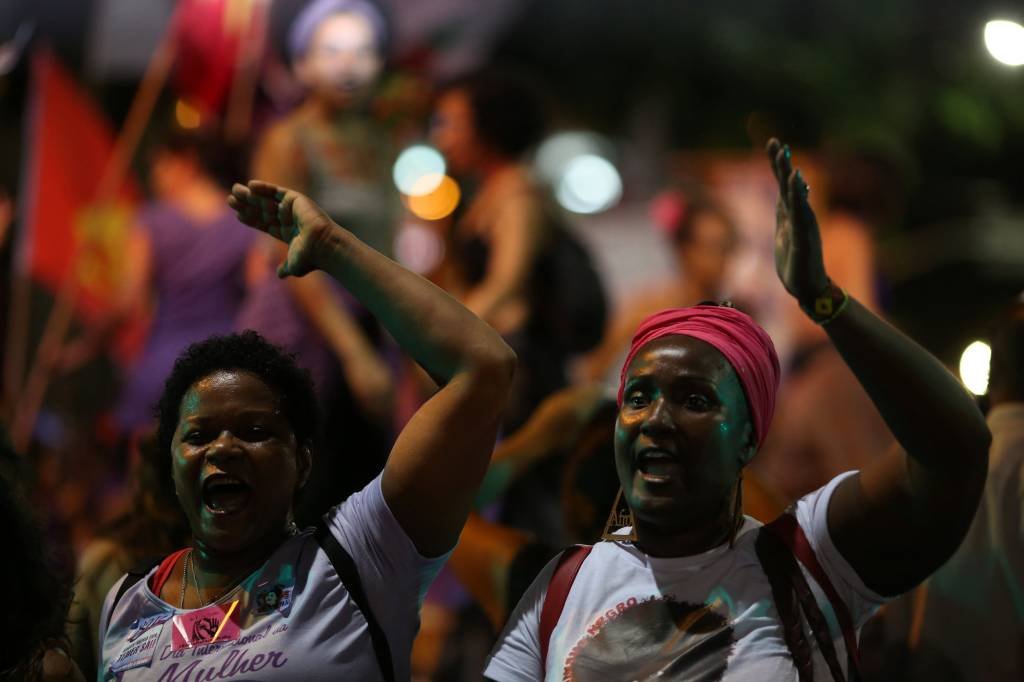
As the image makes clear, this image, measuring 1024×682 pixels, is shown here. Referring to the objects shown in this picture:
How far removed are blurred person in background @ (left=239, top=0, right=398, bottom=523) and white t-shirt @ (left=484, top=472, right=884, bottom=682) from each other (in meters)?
2.65

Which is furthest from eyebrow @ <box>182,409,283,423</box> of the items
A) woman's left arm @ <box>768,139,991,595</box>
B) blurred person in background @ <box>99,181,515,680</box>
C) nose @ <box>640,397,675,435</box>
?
woman's left arm @ <box>768,139,991,595</box>

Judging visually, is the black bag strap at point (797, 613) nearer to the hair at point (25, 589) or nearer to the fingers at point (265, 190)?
the fingers at point (265, 190)

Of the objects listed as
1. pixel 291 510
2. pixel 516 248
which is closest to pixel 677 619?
pixel 291 510

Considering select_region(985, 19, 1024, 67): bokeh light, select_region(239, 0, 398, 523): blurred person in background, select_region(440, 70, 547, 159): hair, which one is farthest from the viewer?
select_region(440, 70, 547, 159): hair

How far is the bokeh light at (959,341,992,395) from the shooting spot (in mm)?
3660

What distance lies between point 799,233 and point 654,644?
0.73 m

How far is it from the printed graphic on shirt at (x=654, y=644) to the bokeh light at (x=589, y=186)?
291 inches

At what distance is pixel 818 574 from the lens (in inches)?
102

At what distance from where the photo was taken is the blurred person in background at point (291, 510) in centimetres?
272

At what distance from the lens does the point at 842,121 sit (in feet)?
34.6

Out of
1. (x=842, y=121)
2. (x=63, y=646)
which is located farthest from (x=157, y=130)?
(x=63, y=646)

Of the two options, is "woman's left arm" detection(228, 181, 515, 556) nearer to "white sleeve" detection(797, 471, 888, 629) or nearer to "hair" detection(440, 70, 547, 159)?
"white sleeve" detection(797, 471, 888, 629)

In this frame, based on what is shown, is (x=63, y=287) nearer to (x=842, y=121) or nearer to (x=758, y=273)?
(x=758, y=273)

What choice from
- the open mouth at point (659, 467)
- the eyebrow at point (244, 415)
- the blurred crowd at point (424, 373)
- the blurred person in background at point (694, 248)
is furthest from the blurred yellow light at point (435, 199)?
the open mouth at point (659, 467)
